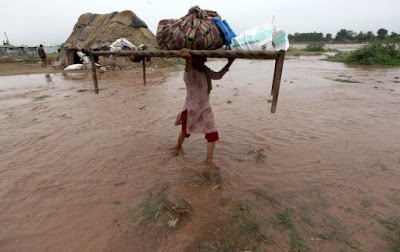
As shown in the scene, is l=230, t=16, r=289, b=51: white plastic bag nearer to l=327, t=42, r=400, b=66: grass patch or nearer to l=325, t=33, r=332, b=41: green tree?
l=327, t=42, r=400, b=66: grass patch

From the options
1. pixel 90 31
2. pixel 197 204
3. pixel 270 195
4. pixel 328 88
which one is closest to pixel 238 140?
pixel 270 195

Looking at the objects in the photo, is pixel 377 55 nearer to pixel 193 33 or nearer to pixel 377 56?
pixel 377 56

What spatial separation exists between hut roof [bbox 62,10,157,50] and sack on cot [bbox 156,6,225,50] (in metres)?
12.8

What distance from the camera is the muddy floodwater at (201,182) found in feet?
6.61

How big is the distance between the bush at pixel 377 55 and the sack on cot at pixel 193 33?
55.8ft

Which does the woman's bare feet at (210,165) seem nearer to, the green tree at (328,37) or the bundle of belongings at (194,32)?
the bundle of belongings at (194,32)

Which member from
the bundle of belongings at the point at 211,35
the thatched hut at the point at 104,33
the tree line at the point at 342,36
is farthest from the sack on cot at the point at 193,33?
the tree line at the point at 342,36

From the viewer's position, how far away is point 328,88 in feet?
26.9

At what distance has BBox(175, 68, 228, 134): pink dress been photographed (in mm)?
2889

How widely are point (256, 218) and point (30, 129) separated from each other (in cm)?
423

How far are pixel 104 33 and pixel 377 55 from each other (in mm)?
16599

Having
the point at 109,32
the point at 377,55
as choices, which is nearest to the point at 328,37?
the point at 377,55

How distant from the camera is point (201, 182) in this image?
2740 millimetres

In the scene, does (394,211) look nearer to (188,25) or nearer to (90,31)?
(188,25)
